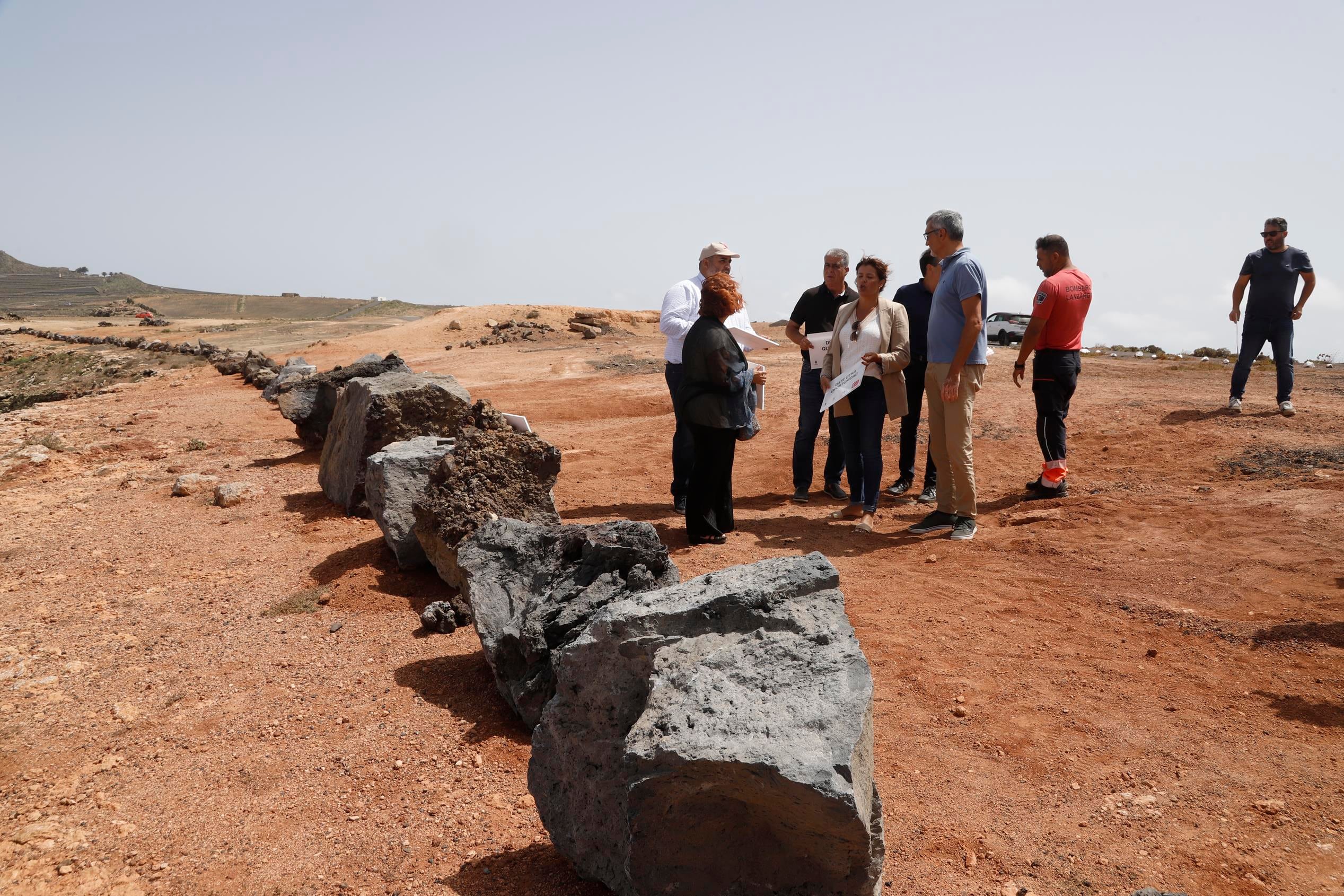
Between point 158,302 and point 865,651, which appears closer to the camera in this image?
Answer: point 865,651

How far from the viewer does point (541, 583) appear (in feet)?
14.5

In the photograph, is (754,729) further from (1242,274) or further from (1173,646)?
(1242,274)

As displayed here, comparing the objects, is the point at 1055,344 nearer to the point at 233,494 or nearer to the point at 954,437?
the point at 954,437

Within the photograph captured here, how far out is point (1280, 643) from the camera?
456cm

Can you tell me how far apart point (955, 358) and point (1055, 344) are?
1.53 metres

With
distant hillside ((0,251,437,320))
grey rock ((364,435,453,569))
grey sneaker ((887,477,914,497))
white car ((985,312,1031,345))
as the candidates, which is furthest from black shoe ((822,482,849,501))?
distant hillside ((0,251,437,320))

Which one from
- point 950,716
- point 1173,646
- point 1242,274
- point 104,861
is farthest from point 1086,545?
point 104,861

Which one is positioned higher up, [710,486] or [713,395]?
[713,395]

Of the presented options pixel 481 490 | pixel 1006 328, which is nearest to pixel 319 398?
pixel 481 490

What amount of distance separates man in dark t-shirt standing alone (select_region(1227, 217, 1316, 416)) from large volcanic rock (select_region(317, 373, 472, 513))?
8.06 m

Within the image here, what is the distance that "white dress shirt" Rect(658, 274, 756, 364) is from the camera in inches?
264

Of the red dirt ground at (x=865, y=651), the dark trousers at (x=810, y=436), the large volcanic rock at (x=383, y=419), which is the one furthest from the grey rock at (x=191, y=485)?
the dark trousers at (x=810, y=436)

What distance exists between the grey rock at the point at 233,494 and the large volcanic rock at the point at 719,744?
19.1ft

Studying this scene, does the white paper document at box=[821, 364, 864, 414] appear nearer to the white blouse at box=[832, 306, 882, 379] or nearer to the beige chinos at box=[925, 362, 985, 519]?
the white blouse at box=[832, 306, 882, 379]
